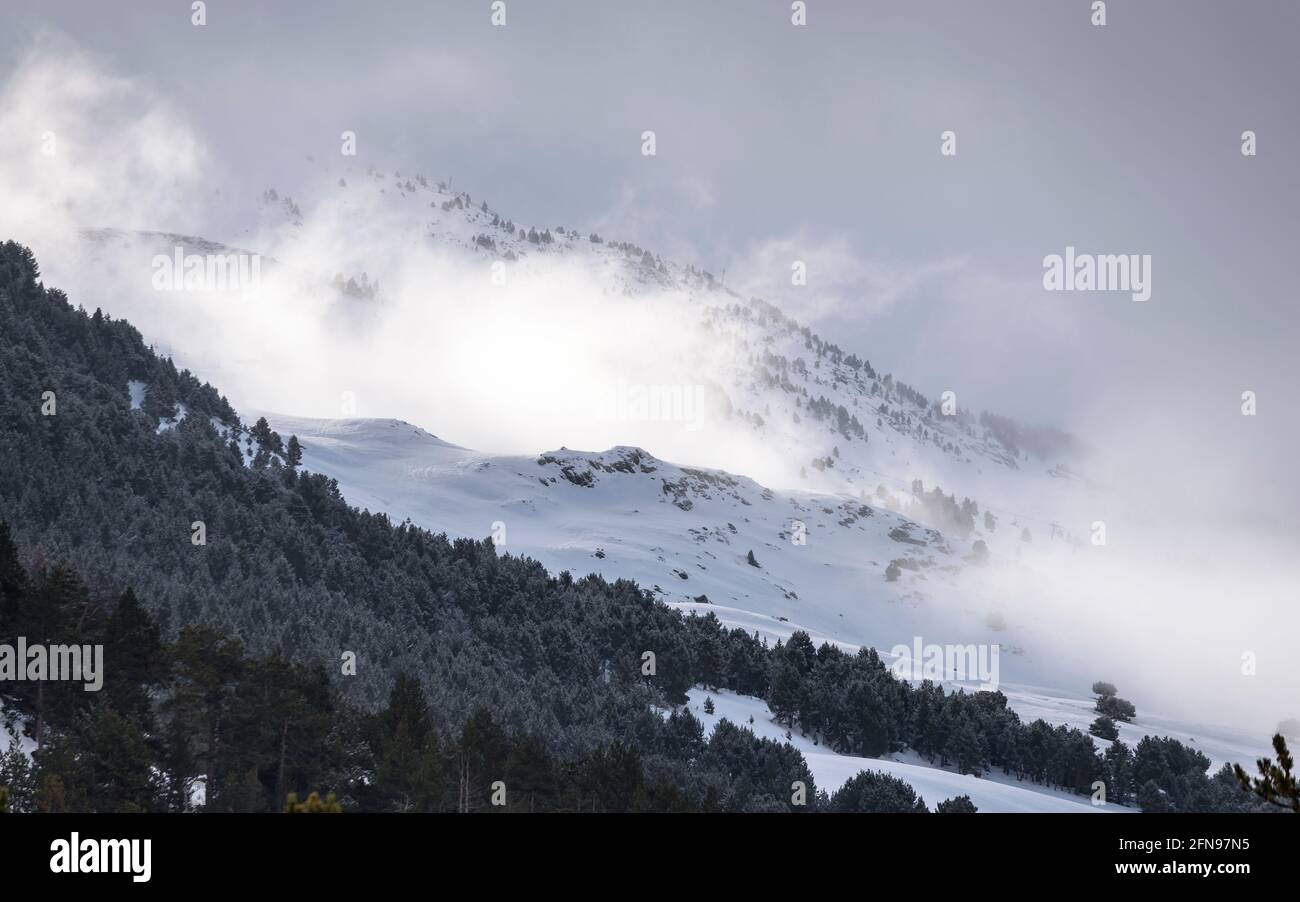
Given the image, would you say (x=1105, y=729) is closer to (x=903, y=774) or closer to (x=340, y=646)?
Result: (x=903, y=774)

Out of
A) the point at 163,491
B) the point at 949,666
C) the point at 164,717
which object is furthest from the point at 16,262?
the point at 949,666

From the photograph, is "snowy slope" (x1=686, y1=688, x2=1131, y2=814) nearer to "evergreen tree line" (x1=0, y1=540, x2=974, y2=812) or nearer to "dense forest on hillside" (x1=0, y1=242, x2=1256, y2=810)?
"dense forest on hillside" (x1=0, y1=242, x2=1256, y2=810)

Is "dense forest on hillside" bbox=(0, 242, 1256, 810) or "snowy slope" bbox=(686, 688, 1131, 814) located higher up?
"dense forest on hillside" bbox=(0, 242, 1256, 810)

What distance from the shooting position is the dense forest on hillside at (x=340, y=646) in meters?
40.9

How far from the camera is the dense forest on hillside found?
40906 millimetres

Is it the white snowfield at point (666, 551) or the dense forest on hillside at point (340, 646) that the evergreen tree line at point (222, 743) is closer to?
the dense forest on hillside at point (340, 646)

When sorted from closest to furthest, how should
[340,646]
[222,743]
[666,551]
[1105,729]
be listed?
[222,743], [340,646], [1105,729], [666,551]

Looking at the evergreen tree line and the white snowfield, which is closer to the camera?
the evergreen tree line

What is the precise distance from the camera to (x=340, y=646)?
80.2 m

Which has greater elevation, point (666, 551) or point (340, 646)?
point (666, 551)

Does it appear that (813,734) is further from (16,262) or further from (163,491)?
(16,262)

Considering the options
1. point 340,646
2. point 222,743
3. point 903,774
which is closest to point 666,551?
point 340,646

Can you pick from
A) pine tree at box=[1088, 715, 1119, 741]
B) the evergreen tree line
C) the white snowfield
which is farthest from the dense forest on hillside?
the white snowfield
